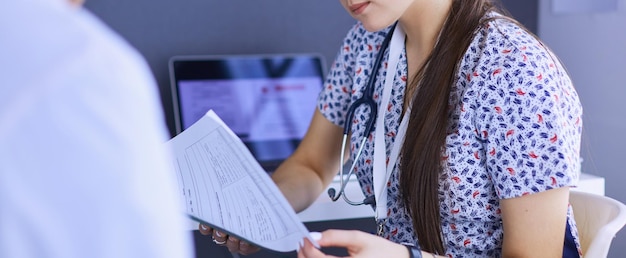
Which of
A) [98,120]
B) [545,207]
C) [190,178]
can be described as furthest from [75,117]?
[545,207]

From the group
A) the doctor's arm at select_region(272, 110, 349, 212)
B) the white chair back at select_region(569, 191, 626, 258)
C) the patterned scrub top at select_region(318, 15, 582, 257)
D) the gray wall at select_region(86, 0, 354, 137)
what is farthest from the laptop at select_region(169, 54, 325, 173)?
the white chair back at select_region(569, 191, 626, 258)

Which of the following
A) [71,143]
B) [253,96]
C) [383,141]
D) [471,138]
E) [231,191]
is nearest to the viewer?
[71,143]

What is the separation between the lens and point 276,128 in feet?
6.84

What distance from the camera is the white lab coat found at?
0.39m

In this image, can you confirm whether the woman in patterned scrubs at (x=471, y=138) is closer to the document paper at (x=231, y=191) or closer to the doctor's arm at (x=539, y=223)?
the doctor's arm at (x=539, y=223)

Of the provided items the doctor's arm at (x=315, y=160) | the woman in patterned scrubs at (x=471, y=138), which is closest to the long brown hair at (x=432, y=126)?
the woman in patterned scrubs at (x=471, y=138)

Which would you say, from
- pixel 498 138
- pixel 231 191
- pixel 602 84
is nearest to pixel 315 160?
pixel 498 138

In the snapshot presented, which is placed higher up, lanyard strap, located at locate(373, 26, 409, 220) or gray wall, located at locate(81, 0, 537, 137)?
gray wall, located at locate(81, 0, 537, 137)

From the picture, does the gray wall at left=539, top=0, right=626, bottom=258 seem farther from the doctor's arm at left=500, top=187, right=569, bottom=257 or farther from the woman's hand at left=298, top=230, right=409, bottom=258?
the woman's hand at left=298, top=230, right=409, bottom=258

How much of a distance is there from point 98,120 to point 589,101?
200 cm

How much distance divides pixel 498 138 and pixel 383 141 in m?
0.24

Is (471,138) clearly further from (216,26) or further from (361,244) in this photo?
(216,26)

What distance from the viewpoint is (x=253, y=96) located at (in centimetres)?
208

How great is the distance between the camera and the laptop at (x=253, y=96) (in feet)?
6.69
